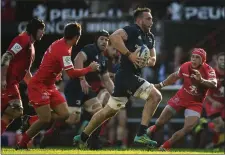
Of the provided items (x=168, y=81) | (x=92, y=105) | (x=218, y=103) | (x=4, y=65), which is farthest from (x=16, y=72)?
(x=218, y=103)

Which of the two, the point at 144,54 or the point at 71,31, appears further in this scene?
the point at 71,31

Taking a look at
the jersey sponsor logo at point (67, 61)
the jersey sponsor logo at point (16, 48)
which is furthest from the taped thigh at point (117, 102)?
the jersey sponsor logo at point (16, 48)

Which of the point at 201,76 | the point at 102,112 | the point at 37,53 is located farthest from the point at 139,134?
the point at 37,53

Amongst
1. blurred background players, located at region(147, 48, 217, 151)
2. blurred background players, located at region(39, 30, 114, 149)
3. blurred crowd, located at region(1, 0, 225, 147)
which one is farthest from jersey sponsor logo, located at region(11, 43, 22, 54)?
blurred crowd, located at region(1, 0, 225, 147)

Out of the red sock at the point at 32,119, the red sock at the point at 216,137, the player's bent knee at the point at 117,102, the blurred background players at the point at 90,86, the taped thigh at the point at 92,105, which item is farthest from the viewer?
the red sock at the point at 216,137

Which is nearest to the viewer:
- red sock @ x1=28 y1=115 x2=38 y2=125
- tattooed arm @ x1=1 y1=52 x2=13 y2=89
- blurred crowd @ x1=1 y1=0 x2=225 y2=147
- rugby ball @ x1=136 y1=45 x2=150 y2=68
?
rugby ball @ x1=136 y1=45 x2=150 y2=68

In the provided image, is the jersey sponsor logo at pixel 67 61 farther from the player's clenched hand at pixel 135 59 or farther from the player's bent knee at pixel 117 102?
the player's clenched hand at pixel 135 59

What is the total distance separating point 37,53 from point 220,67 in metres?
5.90

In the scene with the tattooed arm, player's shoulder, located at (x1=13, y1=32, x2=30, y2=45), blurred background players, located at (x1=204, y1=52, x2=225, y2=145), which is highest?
player's shoulder, located at (x1=13, y1=32, x2=30, y2=45)

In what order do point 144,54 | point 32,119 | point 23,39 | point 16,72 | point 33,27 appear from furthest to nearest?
point 32,119 < point 16,72 < point 33,27 < point 23,39 < point 144,54

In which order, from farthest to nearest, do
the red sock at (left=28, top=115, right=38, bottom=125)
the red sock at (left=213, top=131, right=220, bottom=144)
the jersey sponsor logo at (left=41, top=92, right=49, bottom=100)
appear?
the red sock at (left=213, top=131, right=220, bottom=144) → the red sock at (left=28, top=115, right=38, bottom=125) → the jersey sponsor logo at (left=41, top=92, right=49, bottom=100)

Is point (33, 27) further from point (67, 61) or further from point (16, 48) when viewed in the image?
point (67, 61)

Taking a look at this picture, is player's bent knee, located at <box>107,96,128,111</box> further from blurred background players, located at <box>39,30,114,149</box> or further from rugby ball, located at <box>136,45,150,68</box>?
blurred background players, located at <box>39,30,114,149</box>

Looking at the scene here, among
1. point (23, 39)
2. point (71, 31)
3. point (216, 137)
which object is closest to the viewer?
point (23, 39)
